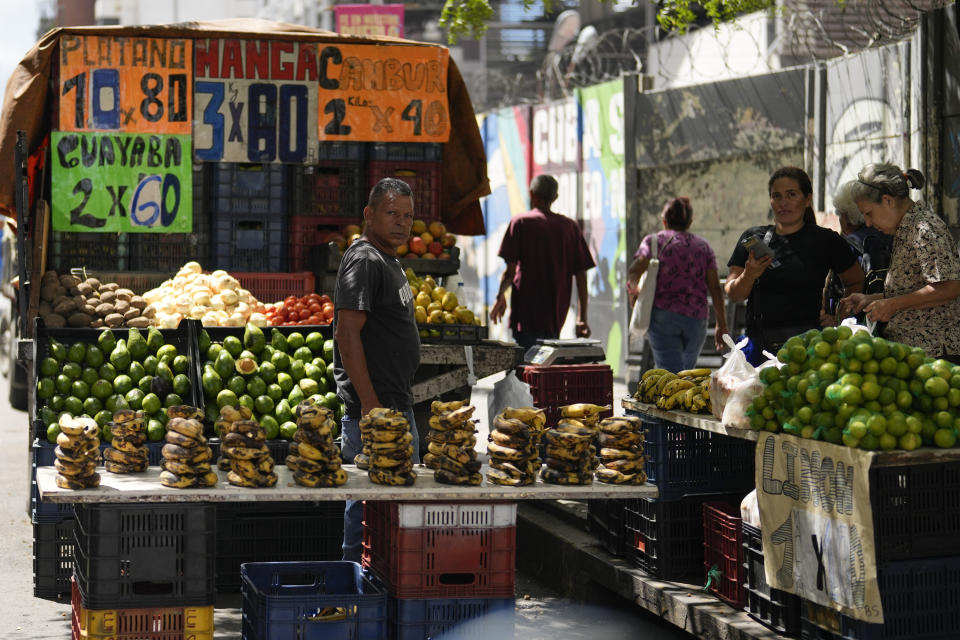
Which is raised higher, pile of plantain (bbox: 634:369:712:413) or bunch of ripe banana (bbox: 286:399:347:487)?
pile of plantain (bbox: 634:369:712:413)

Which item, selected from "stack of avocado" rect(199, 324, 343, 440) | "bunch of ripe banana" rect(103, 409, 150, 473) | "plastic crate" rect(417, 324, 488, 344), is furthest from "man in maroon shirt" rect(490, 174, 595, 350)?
"bunch of ripe banana" rect(103, 409, 150, 473)

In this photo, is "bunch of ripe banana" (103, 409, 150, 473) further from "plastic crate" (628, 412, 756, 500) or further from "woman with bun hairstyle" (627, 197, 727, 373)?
"woman with bun hairstyle" (627, 197, 727, 373)

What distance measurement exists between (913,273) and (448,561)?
269cm

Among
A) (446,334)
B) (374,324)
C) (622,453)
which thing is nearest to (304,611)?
(374,324)

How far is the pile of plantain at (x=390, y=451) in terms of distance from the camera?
6.09m

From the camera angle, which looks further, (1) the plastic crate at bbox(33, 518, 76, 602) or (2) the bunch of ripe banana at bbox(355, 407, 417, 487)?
(1) the plastic crate at bbox(33, 518, 76, 602)

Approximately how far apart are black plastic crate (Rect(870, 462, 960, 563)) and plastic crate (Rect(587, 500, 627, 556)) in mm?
2259

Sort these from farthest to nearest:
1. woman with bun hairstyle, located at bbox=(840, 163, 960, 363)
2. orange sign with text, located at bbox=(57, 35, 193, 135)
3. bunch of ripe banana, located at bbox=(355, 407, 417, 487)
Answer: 1. orange sign with text, located at bbox=(57, 35, 193, 135)
2. woman with bun hairstyle, located at bbox=(840, 163, 960, 363)
3. bunch of ripe banana, located at bbox=(355, 407, 417, 487)

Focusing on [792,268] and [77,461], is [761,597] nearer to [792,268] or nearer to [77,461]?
[792,268]

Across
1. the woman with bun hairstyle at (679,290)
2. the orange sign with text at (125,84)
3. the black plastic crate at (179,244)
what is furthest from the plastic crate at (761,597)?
the orange sign with text at (125,84)

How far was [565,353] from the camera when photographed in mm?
10148

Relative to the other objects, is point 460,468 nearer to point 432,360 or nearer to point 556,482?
point 556,482

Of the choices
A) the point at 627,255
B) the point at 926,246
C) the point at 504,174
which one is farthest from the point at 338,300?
the point at 504,174

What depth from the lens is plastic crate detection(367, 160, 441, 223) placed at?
1120 centimetres
